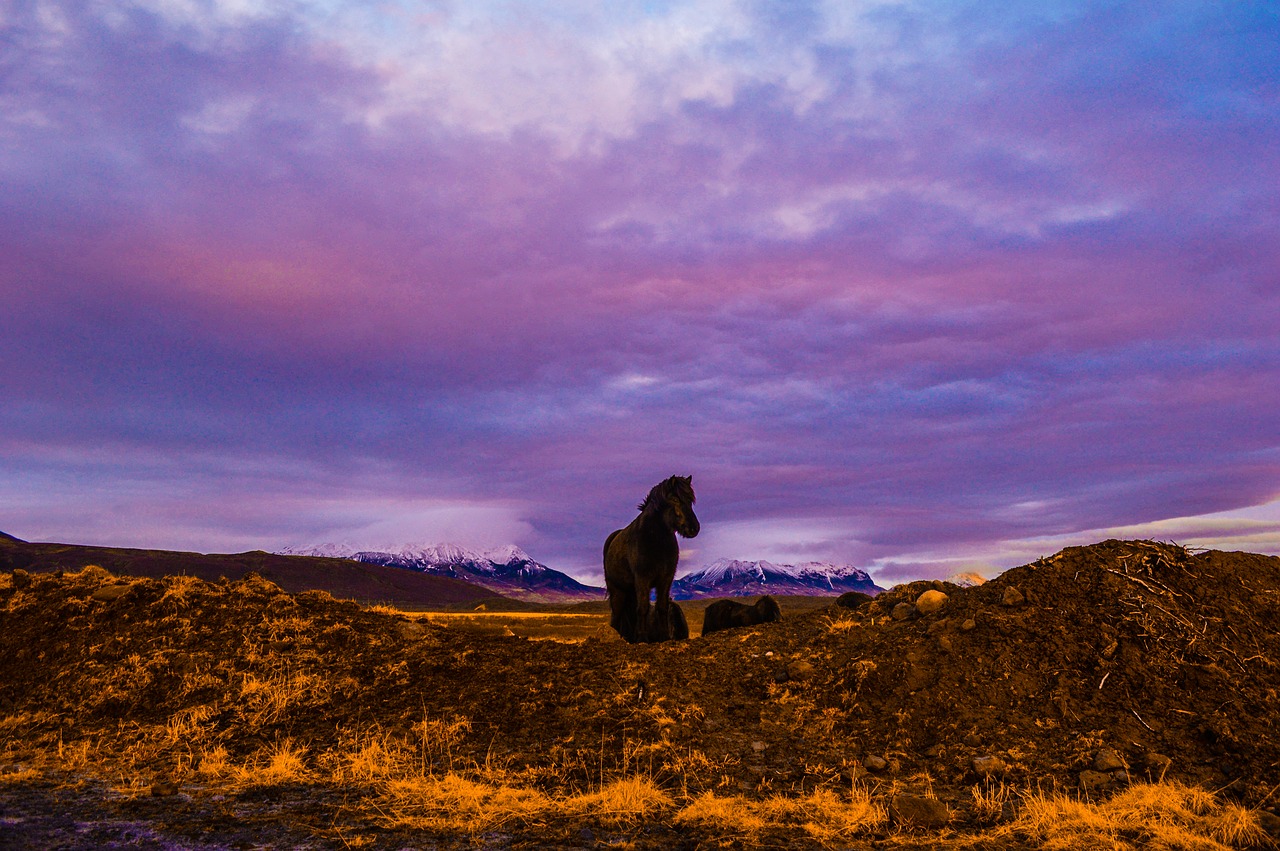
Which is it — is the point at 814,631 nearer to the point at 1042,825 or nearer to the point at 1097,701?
the point at 1097,701

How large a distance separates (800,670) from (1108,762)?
→ 3616 millimetres

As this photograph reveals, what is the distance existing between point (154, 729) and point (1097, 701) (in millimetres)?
11132

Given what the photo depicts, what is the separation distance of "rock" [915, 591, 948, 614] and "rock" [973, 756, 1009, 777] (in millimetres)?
3439

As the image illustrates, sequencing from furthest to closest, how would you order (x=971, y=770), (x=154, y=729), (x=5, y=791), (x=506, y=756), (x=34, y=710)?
(x=34, y=710)
(x=154, y=729)
(x=506, y=756)
(x=971, y=770)
(x=5, y=791)

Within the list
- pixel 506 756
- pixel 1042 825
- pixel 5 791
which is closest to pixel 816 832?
pixel 1042 825

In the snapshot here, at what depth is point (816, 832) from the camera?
5.74m

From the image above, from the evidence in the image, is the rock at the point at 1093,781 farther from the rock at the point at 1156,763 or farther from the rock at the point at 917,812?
the rock at the point at 917,812

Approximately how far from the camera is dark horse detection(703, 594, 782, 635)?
1720 centimetres

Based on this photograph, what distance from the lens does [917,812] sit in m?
6.00

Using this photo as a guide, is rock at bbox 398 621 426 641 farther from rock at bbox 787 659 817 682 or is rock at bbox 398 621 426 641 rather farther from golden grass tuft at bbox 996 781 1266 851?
golden grass tuft at bbox 996 781 1266 851

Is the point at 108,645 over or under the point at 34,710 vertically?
over

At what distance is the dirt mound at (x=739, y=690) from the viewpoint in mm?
7297

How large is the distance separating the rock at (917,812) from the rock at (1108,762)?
1.98 meters

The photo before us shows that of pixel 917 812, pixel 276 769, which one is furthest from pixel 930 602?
pixel 276 769
